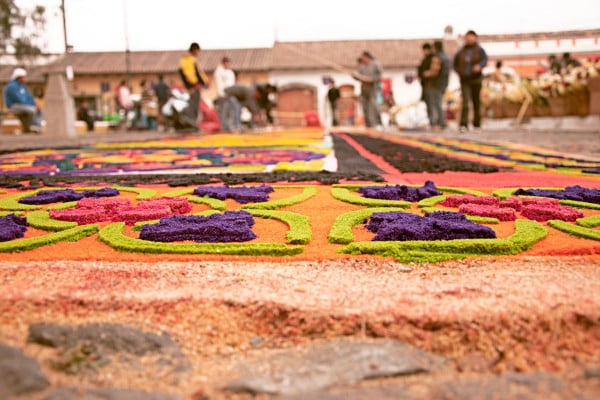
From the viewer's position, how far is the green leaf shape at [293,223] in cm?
192

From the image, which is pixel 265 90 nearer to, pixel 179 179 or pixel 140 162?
pixel 140 162

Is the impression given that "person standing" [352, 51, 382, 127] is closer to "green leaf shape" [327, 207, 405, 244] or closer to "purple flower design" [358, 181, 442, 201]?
"purple flower design" [358, 181, 442, 201]

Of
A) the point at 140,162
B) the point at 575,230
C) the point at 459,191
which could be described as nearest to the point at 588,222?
the point at 575,230

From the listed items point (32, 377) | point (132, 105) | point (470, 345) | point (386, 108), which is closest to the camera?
point (32, 377)

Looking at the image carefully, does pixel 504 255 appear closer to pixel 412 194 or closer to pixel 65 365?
pixel 412 194

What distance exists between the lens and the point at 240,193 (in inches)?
106

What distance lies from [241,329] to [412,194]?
1.56 metres

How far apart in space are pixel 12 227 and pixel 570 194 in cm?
233

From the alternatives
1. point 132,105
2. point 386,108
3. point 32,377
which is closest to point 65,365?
point 32,377

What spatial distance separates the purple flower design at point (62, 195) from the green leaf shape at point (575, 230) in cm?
203

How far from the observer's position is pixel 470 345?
47.2 inches

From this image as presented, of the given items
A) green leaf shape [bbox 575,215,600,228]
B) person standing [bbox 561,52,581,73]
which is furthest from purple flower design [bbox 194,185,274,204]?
person standing [bbox 561,52,581,73]

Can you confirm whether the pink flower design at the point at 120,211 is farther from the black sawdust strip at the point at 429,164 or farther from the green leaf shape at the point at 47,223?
the black sawdust strip at the point at 429,164

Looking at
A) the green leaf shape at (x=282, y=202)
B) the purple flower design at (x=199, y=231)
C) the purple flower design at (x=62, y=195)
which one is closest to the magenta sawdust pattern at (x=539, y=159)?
the green leaf shape at (x=282, y=202)
